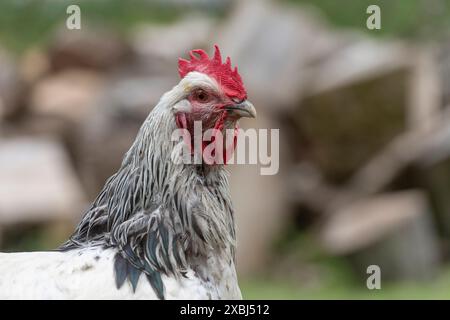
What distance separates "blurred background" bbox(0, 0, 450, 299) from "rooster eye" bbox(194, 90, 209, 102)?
350cm

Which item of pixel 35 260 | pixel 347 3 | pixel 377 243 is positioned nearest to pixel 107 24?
pixel 347 3

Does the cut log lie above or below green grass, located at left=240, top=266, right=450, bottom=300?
above

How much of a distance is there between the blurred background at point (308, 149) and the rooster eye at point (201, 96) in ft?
11.5

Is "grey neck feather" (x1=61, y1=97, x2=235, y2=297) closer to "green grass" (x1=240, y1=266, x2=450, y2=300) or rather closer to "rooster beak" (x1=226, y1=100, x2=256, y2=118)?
"rooster beak" (x1=226, y1=100, x2=256, y2=118)

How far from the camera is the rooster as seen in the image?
92.5 inches

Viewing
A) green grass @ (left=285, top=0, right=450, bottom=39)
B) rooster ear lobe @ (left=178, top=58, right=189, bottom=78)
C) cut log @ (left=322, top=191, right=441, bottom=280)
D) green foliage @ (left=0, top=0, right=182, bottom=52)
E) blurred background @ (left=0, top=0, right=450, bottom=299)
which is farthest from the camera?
green foliage @ (left=0, top=0, right=182, bottom=52)

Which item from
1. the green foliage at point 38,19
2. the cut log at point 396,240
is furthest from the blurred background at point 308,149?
the green foliage at point 38,19

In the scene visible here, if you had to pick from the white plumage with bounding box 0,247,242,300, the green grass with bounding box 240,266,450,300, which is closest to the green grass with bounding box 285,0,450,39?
the green grass with bounding box 240,266,450,300

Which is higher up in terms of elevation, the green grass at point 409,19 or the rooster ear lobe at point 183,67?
the green grass at point 409,19

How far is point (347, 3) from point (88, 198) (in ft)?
16.8

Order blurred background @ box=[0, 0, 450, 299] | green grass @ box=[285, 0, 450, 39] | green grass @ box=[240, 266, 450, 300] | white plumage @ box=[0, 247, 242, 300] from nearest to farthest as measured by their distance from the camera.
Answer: white plumage @ box=[0, 247, 242, 300]
green grass @ box=[240, 266, 450, 300]
blurred background @ box=[0, 0, 450, 299]
green grass @ box=[285, 0, 450, 39]

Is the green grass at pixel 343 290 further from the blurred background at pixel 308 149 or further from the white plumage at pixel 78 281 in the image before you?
the white plumage at pixel 78 281

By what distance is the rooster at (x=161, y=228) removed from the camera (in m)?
2.35
